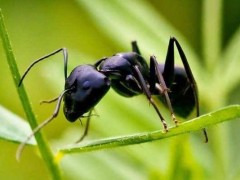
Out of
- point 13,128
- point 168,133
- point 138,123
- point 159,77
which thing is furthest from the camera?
point 138,123

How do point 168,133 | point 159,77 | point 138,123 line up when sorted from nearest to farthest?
point 168,133 → point 159,77 → point 138,123

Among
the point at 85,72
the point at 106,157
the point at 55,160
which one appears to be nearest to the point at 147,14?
the point at 106,157

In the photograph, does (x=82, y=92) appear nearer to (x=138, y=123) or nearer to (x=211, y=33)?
(x=138, y=123)

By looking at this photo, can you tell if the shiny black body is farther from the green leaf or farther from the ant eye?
the green leaf

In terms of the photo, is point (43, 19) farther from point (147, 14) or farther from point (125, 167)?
point (125, 167)

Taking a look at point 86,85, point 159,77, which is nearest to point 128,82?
point 159,77

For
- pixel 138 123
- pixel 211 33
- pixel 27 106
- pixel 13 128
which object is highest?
pixel 27 106
